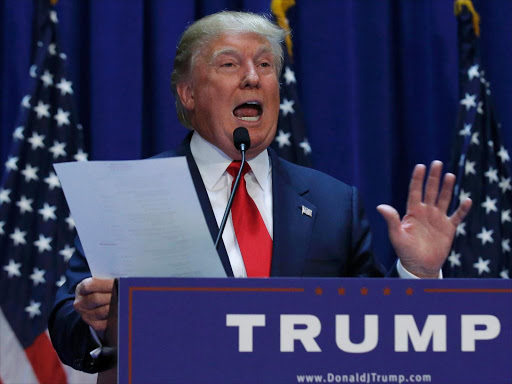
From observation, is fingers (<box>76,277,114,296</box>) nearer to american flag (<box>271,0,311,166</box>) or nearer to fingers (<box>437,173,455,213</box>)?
fingers (<box>437,173,455,213</box>)

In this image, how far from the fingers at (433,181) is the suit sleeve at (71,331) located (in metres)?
0.76

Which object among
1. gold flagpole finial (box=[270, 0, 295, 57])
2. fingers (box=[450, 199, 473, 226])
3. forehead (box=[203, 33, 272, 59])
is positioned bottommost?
fingers (box=[450, 199, 473, 226])

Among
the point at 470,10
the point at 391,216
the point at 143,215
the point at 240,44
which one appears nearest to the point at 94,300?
the point at 143,215

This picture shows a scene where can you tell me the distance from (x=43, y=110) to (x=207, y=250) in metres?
1.92

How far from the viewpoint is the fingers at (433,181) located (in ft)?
5.18

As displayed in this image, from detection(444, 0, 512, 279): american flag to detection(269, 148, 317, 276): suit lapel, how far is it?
4.40 feet

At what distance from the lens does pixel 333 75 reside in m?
3.36

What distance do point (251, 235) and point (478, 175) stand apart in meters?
1.68

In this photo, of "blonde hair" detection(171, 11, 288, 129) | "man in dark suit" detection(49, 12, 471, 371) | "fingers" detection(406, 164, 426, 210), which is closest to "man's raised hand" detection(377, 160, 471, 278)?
"fingers" detection(406, 164, 426, 210)

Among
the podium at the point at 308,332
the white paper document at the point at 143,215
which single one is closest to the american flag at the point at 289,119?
the white paper document at the point at 143,215

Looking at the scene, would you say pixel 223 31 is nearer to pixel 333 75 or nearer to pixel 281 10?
pixel 281 10

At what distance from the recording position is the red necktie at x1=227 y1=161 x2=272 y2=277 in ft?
6.60

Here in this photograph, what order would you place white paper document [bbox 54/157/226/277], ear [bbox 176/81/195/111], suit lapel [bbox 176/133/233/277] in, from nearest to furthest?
1. white paper document [bbox 54/157/226/277]
2. suit lapel [bbox 176/133/233/277]
3. ear [bbox 176/81/195/111]

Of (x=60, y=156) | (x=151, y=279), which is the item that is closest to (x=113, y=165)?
(x=151, y=279)
